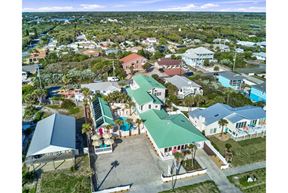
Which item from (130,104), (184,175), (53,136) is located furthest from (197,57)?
(53,136)

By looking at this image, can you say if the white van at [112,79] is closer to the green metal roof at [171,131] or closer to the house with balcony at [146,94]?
the house with balcony at [146,94]

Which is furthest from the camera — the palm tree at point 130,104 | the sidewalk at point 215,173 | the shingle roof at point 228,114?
the palm tree at point 130,104

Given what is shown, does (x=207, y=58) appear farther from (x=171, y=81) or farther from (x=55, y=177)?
(x=55, y=177)

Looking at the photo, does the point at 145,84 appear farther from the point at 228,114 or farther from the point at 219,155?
the point at 219,155

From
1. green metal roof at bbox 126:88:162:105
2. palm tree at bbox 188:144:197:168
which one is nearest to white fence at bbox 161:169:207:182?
palm tree at bbox 188:144:197:168

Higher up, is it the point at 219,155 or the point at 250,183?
the point at 219,155

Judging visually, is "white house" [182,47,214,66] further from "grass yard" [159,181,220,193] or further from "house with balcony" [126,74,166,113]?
"grass yard" [159,181,220,193]

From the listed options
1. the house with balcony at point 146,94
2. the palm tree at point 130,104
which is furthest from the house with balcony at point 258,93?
the palm tree at point 130,104
